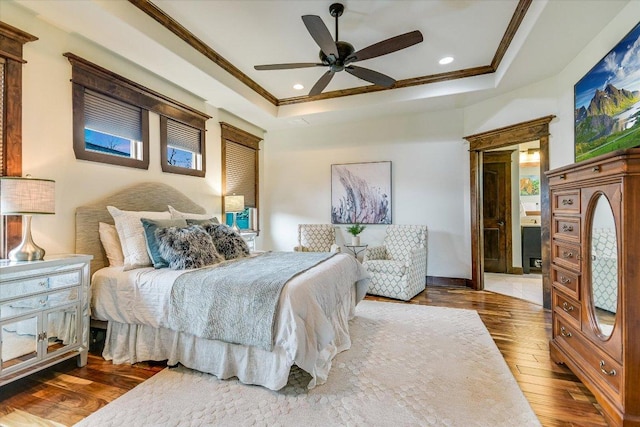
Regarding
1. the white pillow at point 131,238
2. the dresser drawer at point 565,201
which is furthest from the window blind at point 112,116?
the dresser drawer at point 565,201

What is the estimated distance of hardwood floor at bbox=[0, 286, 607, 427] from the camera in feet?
5.99

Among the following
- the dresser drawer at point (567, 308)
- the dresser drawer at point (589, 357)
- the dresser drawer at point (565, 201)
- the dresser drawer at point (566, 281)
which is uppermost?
the dresser drawer at point (565, 201)

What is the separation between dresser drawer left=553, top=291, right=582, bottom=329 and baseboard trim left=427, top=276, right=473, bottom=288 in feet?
7.92

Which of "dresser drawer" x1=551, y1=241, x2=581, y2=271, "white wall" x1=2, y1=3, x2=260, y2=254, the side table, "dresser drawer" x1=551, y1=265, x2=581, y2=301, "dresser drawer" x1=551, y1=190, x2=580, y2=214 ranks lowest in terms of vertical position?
the side table

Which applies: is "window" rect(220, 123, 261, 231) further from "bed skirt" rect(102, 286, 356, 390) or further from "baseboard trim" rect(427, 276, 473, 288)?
"baseboard trim" rect(427, 276, 473, 288)

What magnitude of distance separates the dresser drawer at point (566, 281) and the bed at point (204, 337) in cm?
172

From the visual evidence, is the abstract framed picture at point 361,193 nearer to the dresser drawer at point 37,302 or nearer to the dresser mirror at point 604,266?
the dresser mirror at point 604,266

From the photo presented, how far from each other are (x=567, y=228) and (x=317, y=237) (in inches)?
144

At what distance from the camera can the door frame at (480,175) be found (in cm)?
379

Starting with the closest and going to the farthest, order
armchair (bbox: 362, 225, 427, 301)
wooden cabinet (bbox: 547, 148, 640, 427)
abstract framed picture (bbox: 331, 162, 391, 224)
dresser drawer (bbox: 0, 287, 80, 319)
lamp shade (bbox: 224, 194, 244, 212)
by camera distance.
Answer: wooden cabinet (bbox: 547, 148, 640, 427) < dresser drawer (bbox: 0, 287, 80, 319) < armchair (bbox: 362, 225, 427, 301) < lamp shade (bbox: 224, 194, 244, 212) < abstract framed picture (bbox: 331, 162, 391, 224)

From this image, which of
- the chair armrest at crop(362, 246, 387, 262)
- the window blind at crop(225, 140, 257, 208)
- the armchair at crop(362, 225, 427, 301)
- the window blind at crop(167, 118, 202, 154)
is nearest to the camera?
the window blind at crop(167, 118, 202, 154)

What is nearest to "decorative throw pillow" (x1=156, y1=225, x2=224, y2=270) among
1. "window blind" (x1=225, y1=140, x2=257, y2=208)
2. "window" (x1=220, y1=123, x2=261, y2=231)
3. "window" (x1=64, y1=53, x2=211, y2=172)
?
"window" (x1=64, y1=53, x2=211, y2=172)

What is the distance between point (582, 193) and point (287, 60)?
332cm

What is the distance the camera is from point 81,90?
2816 mm
